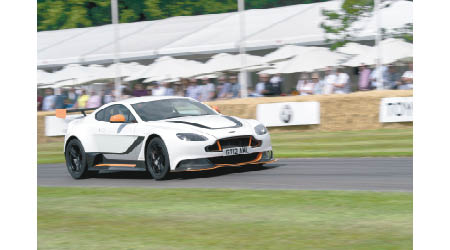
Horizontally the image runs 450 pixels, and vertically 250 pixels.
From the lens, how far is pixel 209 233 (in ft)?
21.0

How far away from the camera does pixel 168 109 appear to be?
462 inches

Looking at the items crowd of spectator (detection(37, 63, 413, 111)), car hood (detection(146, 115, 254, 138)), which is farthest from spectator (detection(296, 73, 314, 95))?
car hood (detection(146, 115, 254, 138))

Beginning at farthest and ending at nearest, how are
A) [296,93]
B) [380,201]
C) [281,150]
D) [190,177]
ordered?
A: [296,93] < [281,150] < [190,177] < [380,201]

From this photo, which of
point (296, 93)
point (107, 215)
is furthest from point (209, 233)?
point (296, 93)

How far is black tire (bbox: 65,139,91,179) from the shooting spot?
40.4 feet

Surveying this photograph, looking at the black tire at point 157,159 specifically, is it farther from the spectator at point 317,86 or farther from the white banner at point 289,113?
the spectator at point 317,86

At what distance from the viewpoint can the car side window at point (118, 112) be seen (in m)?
11.7

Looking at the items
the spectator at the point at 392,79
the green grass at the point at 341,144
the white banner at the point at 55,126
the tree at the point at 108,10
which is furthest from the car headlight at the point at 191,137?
the tree at the point at 108,10

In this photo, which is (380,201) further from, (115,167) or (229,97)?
(229,97)

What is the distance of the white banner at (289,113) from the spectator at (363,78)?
1.60 m

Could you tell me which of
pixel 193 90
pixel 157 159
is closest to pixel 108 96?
pixel 193 90

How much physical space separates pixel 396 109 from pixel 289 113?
119 inches
